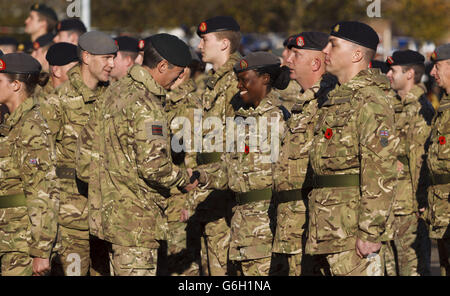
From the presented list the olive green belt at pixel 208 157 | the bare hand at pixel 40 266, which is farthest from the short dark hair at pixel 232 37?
the bare hand at pixel 40 266

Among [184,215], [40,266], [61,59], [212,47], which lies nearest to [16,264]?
[40,266]

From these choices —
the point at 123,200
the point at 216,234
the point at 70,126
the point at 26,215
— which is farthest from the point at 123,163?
the point at 216,234

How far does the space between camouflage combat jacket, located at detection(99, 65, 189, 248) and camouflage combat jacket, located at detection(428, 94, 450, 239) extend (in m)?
2.85

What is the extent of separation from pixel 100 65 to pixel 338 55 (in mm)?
2648

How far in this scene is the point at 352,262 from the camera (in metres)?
6.56

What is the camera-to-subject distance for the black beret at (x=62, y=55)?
940 centimetres

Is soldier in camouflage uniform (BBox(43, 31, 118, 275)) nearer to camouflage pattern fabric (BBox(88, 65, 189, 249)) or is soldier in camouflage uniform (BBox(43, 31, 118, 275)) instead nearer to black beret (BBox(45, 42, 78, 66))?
black beret (BBox(45, 42, 78, 66))

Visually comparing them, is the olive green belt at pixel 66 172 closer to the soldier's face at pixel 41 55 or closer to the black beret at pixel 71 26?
the soldier's face at pixel 41 55

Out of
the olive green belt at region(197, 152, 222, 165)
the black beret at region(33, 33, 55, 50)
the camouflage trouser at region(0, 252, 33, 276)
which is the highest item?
the black beret at region(33, 33, 55, 50)

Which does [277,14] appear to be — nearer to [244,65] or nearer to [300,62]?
[300,62]

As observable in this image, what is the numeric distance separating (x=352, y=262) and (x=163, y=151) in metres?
1.68

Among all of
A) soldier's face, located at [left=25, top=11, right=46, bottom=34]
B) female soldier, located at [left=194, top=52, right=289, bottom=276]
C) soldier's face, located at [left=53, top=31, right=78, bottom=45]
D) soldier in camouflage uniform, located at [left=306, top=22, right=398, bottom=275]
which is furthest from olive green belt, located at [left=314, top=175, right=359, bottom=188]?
soldier's face, located at [left=25, top=11, right=46, bottom=34]

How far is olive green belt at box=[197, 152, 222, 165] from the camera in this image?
8734 mm

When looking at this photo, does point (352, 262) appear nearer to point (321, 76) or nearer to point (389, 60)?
point (321, 76)
